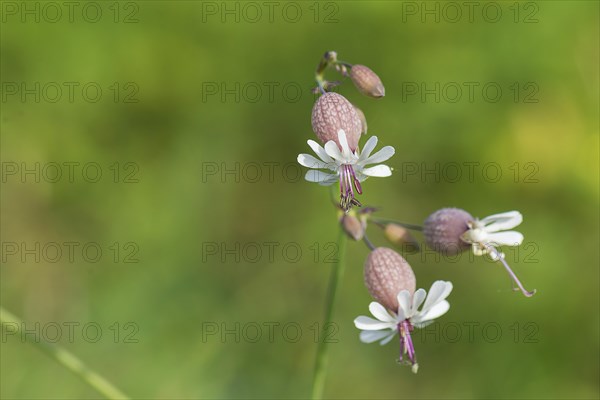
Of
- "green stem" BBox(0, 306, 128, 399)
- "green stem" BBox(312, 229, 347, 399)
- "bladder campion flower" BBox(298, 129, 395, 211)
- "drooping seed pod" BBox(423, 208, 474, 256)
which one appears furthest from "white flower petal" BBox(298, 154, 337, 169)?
"green stem" BBox(0, 306, 128, 399)

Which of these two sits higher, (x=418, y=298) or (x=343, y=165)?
(x=343, y=165)

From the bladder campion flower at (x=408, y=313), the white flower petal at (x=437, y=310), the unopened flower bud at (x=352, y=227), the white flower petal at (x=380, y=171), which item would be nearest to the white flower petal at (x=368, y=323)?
the bladder campion flower at (x=408, y=313)

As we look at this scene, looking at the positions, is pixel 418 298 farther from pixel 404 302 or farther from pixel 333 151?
pixel 333 151

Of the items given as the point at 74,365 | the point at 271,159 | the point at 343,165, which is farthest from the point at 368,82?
the point at 271,159

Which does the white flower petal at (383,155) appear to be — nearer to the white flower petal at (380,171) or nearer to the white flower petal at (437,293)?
the white flower petal at (380,171)

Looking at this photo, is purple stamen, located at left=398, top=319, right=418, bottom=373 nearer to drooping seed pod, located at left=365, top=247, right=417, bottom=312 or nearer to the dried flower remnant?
drooping seed pod, located at left=365, top=247, right=417, bottom=312

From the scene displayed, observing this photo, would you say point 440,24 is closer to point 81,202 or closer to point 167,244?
point 167,244
